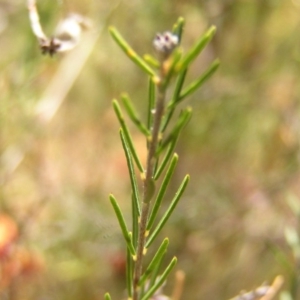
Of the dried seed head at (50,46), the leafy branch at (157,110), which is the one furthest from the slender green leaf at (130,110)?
the dried seed head at (50,46)

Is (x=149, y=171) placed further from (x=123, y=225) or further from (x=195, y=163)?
(x=195, y=163)

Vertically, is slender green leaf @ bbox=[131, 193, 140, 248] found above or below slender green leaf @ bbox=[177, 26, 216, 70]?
above

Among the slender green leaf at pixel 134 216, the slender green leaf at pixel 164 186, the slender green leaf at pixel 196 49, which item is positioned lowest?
the slender green leaf at pixel 164 186

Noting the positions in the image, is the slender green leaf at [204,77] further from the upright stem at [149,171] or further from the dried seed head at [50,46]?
the dried seed head at [50,46]

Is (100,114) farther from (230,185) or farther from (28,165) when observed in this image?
(230,185)

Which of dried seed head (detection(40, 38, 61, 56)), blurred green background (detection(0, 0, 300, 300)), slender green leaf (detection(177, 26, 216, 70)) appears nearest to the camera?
slender green leaf (detection(177, 26, 216, 70))

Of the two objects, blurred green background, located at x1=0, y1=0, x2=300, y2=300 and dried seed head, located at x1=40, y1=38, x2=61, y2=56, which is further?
blurred green background, located at x1=0, y1=0, x2=300, y2=300

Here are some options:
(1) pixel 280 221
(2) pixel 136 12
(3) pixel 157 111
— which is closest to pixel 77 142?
(2) pixel 136 12

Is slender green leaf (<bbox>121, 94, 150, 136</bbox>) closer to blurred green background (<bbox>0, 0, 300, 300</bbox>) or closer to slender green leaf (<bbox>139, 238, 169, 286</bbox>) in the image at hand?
slender green leaf (<bbox>139, 238, 169, 286</bbox>)

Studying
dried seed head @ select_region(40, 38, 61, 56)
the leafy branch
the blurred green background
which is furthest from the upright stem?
the blurred green background

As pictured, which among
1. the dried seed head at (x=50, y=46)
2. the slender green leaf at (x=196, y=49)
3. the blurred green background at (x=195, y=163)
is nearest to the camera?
the slender green leaf at (x=196, y=49)
